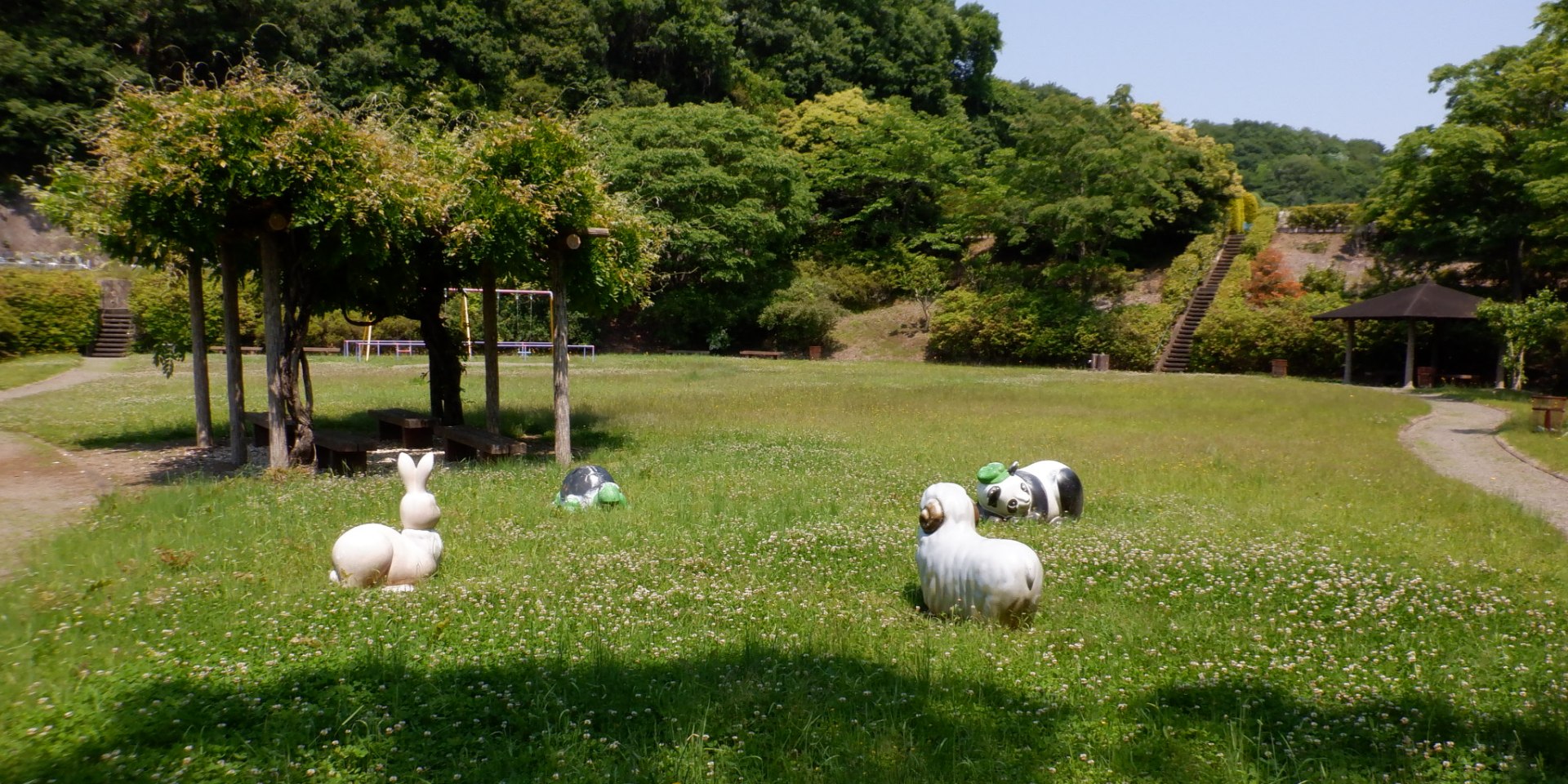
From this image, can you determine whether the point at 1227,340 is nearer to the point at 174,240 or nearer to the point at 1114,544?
the point at 1114,544

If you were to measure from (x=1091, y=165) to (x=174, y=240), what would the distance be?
34.2 meters

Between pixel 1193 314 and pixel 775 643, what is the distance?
3721cm

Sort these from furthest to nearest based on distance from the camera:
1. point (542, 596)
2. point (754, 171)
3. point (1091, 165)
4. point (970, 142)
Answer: point (970, 142)
point (754, 171)
point (1091, 165)
point (542, 596)

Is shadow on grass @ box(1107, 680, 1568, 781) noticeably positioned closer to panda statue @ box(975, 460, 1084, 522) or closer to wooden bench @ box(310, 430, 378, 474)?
panda statue @ box(975, 460, 1084, 522)

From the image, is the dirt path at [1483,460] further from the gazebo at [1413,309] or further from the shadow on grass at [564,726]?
the shadow on grass at [564,726]

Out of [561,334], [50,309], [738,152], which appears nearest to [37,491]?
[561,334]

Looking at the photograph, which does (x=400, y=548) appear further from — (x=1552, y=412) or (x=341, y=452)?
(x=1552, y=412)

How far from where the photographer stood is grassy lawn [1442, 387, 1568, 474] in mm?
14656

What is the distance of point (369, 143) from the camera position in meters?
11.3

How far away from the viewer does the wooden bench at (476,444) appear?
12.8 meters

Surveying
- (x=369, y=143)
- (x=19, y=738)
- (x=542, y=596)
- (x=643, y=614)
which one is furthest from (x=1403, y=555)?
(x=369, y=143)

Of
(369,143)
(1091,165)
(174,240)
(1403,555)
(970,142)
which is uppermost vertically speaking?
(970,142)

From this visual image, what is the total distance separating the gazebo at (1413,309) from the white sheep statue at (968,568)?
2802 cm

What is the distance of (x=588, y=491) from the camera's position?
32.4 feet
